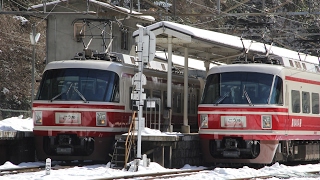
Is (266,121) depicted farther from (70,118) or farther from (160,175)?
(70,118)

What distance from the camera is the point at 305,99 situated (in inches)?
916

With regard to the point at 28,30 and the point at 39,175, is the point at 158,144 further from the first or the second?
the point at 28,30

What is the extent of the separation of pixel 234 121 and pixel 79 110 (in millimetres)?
4142

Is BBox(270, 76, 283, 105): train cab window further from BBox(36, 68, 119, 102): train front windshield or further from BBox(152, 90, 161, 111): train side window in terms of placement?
BBox(152, 90, 161, 111): train side window

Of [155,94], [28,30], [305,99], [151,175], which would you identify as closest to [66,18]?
[28,30]

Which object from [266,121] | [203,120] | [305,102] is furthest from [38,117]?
[305,102]

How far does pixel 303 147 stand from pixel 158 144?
506cm

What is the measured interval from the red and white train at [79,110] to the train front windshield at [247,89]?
263 centimetres

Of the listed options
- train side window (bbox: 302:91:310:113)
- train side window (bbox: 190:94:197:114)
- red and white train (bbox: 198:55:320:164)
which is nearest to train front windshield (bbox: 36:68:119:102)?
red and white train (bbox: 198:55:320:164)

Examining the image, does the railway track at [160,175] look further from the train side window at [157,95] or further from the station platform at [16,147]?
the train side window at [157,95]

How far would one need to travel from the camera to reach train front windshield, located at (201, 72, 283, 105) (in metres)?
21.1

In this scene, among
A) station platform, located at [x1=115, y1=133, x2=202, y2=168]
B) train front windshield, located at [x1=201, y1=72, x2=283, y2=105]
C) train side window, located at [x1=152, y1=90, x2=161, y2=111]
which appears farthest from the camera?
train side window, located at [x1=152, y1=90, x2=161, y2=111]

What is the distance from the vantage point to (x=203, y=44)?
81.3 ft

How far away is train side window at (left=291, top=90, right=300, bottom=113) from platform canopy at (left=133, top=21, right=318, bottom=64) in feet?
5.66
